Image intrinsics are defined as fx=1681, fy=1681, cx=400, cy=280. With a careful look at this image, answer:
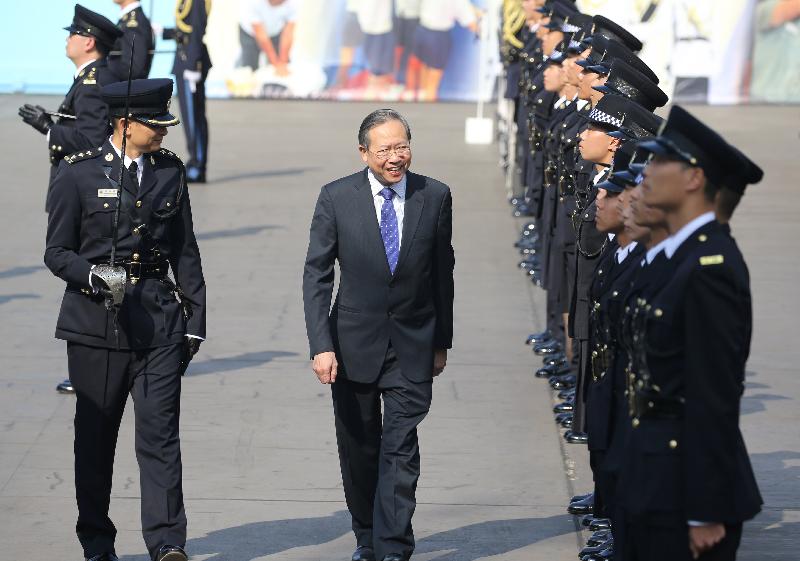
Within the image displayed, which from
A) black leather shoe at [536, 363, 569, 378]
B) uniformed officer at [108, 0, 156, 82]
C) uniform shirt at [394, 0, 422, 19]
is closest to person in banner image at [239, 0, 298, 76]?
uniform shirt at [394, 0, 422, 19]

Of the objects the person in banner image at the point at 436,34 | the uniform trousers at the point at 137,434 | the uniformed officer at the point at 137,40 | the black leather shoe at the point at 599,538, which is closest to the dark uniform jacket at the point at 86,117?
the uniformed officer at the point at 137,40

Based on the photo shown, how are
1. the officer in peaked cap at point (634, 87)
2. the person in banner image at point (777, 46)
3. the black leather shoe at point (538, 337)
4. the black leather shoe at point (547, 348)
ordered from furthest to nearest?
the person in banner image at point (777, 46), the black leather shoe at point (538, 337), the black leather shoe at point (547, 348), the officer in peaked cap at point (634, 87)

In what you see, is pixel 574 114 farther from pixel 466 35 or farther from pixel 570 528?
pixel 466 35

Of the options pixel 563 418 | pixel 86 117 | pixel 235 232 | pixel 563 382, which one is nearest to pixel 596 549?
pixel 563 418

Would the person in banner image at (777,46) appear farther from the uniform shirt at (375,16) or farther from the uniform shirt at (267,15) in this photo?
the uniform shirt at (267,15)

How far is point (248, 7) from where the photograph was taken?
2734 centimetres

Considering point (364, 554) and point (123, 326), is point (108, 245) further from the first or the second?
point (364, 554)

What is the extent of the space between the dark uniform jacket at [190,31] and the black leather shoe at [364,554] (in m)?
12.6

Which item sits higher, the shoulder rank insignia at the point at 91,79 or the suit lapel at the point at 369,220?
the shoulder rank insignia at the point at 91,79

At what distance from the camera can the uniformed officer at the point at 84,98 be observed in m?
10.6

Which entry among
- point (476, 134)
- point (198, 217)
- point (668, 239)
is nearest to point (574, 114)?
point (668, 239)

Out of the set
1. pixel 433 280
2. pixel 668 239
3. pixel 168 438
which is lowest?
pixel 168 438

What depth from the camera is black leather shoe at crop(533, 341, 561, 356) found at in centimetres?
1104

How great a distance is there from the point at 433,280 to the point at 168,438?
1.30 m
